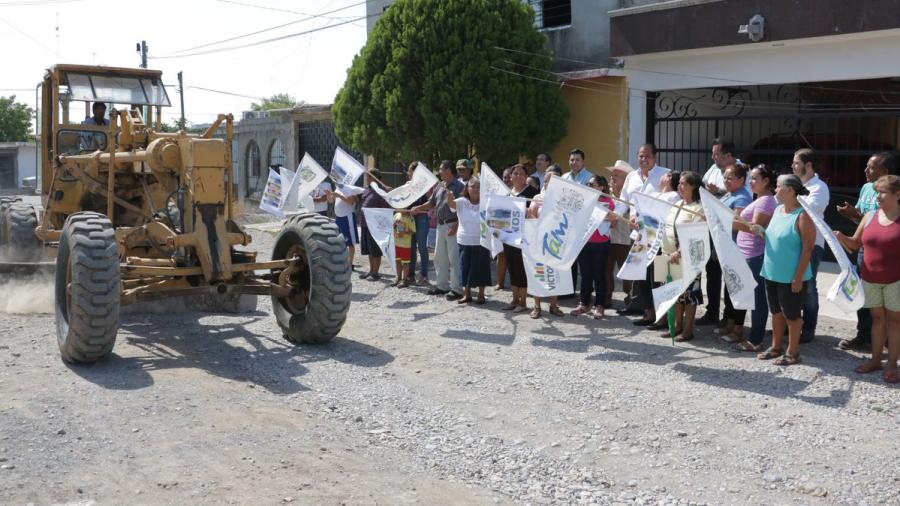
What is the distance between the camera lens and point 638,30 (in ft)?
47.8

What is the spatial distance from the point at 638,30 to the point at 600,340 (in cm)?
724

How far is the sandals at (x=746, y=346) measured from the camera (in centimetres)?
834

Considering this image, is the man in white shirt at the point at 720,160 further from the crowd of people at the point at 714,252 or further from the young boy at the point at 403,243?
the young boy at the point at 403,243

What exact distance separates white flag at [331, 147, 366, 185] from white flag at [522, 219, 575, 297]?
3901 mm

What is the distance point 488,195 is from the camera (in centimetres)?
1054

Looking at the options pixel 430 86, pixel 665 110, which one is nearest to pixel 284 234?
pixel 430 86

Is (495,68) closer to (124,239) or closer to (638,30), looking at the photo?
(638,30)

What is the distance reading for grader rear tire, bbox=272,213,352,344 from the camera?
8.29 metres

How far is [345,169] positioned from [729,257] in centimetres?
673

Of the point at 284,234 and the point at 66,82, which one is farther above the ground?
the point at 66,82

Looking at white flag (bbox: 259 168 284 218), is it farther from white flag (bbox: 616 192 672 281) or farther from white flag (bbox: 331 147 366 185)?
white flag (bbox: 616 192 672 281)

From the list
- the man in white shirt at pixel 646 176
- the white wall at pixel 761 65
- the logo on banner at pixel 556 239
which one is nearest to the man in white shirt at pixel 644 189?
the man in white shirt at pixel 646 176

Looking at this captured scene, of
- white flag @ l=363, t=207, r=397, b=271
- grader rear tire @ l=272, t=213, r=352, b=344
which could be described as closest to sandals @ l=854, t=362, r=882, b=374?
grader rear tire @ l=272, t=213, r=352, b=344

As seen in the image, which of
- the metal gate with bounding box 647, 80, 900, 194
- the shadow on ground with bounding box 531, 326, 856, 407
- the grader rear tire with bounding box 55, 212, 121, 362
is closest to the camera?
A: the shadow on ground with bounding box 531, 326, 856, 407
